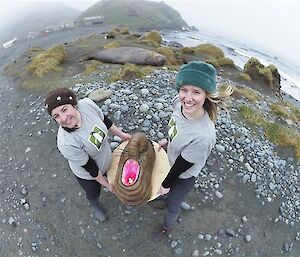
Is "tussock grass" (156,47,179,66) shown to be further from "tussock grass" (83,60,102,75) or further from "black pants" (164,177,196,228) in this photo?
"black pants" (164,177,196,228)

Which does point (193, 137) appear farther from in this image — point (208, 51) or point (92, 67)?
point (208, 51)

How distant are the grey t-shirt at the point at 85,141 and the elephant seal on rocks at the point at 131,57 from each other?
5.66 meters

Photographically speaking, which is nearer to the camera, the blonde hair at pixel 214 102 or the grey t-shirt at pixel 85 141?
the blonde hair at pixel 214 102

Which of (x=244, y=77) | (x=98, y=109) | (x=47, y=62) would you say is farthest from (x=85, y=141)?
(x=244, y=77)

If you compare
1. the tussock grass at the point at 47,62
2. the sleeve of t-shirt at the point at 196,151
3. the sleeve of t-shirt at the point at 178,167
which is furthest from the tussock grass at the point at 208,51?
the sleeve of t-shirt at the point at 196,151

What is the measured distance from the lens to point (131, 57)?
373 inches

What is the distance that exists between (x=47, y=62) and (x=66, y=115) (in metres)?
6.90

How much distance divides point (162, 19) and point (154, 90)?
38.7 metres

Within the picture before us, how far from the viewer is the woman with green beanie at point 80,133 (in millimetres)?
3072

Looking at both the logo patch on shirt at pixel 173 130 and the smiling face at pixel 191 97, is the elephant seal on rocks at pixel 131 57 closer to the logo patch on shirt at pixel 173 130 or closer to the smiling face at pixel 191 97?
the logo patch on shirt at pixel 173 130

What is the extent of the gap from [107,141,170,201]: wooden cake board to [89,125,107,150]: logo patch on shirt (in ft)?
2.23

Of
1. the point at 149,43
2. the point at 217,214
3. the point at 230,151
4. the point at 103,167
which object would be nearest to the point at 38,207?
the point at 103,167

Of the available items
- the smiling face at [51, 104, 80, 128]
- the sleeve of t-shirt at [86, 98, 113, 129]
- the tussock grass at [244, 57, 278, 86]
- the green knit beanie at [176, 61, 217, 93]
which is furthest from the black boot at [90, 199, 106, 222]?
the tussock grass at [244, 57, 278, 86]

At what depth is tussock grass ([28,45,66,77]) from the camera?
9049 millimetres
